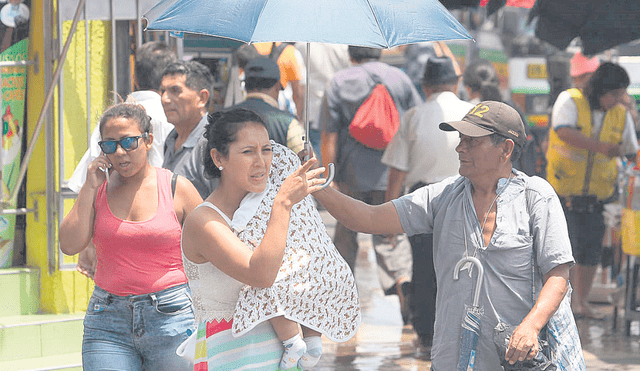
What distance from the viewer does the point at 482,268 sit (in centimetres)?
368

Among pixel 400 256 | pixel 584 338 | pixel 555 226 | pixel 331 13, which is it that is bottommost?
pixel 584 338

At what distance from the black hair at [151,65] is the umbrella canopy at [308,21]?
1.96 meters

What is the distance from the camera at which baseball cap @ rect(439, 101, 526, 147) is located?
3.84m

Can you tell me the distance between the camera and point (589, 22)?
809 cm

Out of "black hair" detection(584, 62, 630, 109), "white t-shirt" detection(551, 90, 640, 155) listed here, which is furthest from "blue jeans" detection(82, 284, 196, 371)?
"black hair" detection(584, 62, 630, 109)

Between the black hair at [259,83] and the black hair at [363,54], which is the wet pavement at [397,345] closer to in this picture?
the black hair at [259,83]

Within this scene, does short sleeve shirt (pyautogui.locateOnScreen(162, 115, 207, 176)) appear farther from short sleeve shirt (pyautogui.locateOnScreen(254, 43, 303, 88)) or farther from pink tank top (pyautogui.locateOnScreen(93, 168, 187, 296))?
short sleeve shirt (pyautogui.locateOnScreen(254, 43, 303, 88))

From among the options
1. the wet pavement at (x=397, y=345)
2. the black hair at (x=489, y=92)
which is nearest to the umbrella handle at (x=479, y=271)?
the wet pavement at (x=397, y=345)

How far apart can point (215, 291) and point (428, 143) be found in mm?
3730

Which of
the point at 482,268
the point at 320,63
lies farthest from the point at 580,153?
the point at 482,268

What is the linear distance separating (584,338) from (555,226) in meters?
4.13

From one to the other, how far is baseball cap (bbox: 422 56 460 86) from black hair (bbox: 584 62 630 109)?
162 cm

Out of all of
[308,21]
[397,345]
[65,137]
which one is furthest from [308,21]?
[397,345]

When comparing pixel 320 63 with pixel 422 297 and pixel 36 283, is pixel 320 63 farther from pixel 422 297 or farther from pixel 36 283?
pixel 36 283
